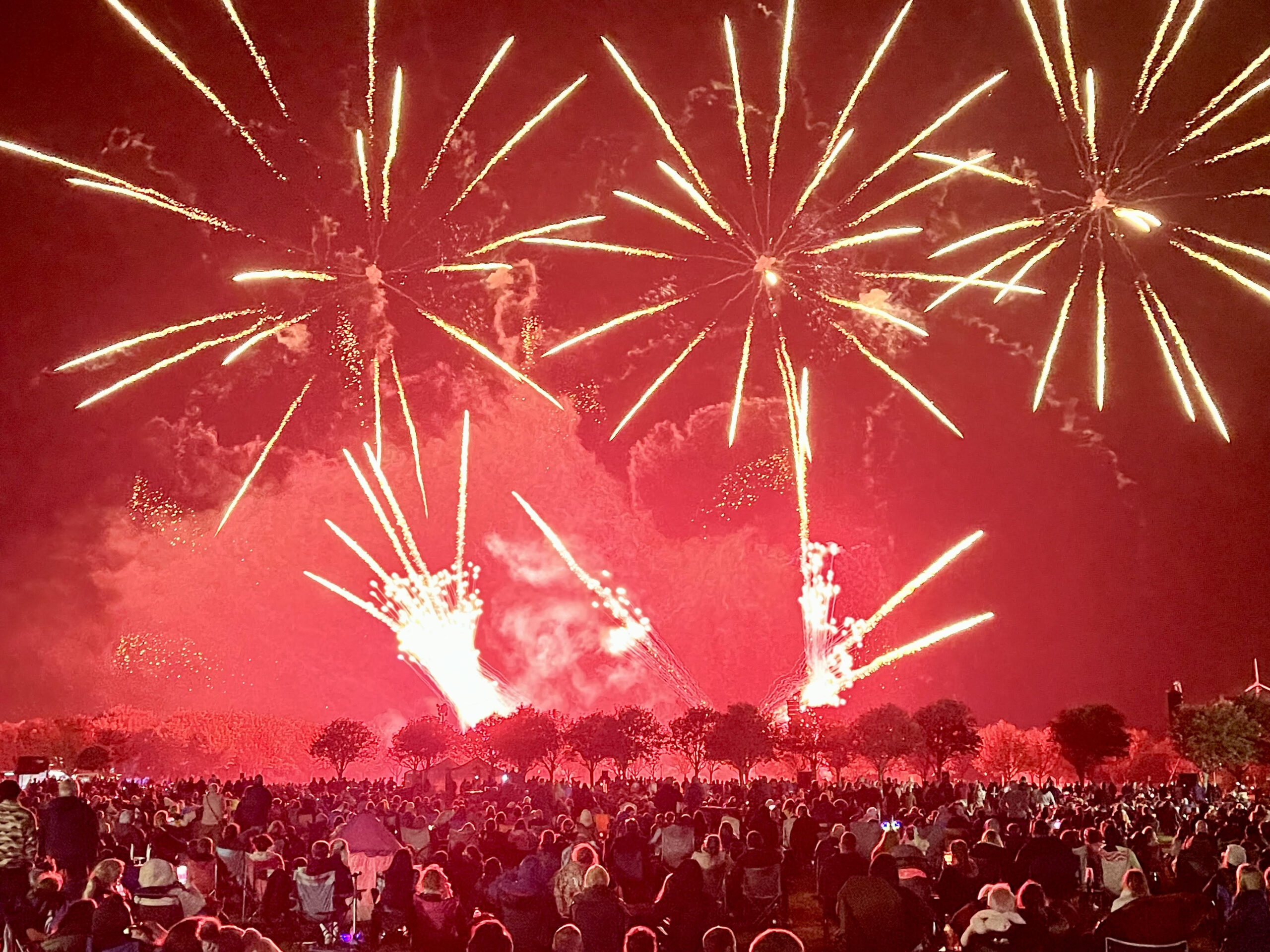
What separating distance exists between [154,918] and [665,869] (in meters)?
7.28

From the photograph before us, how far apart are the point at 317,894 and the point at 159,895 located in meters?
3.24

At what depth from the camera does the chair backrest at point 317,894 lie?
14.4m

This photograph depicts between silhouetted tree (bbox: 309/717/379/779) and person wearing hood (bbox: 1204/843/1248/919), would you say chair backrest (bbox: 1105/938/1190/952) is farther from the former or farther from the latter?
Answer: silhouetted tree (bbox: 309/717/379/779)

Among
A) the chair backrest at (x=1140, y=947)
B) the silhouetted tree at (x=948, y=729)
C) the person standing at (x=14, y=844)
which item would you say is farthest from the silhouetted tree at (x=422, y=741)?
the chair backrest at (x=1140, y=947)

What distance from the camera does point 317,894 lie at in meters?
14.4

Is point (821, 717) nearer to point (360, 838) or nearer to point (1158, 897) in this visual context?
point (360, 838)

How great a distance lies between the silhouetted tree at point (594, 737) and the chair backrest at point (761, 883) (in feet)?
200

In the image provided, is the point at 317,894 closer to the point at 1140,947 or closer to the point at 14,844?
the point at 14,844

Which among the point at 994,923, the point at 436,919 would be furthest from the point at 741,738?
the point at 994,923

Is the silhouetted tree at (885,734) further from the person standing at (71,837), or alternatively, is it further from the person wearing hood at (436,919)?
the person wearing hood at (436,919)

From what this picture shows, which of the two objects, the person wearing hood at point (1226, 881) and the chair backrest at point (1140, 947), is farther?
the person wearing hood at point (1226, 881)

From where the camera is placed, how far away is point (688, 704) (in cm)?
11081

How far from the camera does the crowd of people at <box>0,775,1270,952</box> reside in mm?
9766

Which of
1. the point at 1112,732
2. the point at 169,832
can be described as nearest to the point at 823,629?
the point at 1112,732
